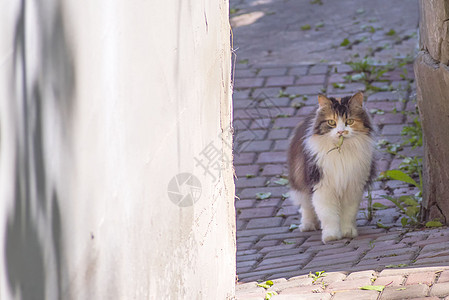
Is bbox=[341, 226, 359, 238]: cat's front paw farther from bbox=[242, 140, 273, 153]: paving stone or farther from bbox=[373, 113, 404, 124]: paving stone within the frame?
bbox=[373, 113, 404, 124]: paving stone

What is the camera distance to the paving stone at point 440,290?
3320 mm

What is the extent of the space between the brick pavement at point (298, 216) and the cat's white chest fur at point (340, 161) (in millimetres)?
422

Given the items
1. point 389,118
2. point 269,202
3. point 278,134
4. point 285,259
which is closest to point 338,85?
point 389,118

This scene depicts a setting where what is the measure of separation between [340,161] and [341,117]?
1.15 feet

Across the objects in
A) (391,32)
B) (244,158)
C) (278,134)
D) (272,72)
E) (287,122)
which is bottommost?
(244,158)

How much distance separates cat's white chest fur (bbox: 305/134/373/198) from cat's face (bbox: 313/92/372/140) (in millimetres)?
72

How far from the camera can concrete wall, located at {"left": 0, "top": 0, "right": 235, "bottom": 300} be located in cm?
141

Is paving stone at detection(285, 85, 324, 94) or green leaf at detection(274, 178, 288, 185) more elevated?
paving stone at detection(285, 85, 324, 94)

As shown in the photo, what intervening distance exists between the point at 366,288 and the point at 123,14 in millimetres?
2180

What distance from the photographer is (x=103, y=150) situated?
1796mm

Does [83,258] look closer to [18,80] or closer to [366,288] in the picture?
[18,80]

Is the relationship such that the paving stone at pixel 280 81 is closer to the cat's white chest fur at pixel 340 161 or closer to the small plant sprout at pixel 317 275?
the cat's white chest fur at pixel 340 161

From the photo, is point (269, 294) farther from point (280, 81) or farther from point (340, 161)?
point (280, 81)

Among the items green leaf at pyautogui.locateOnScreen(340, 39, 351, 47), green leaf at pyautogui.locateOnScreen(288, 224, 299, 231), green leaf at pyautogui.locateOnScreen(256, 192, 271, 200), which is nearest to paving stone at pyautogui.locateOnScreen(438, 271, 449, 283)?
green leaf at pyautogui.locateOnScreen(288, 224, 299, 231)
